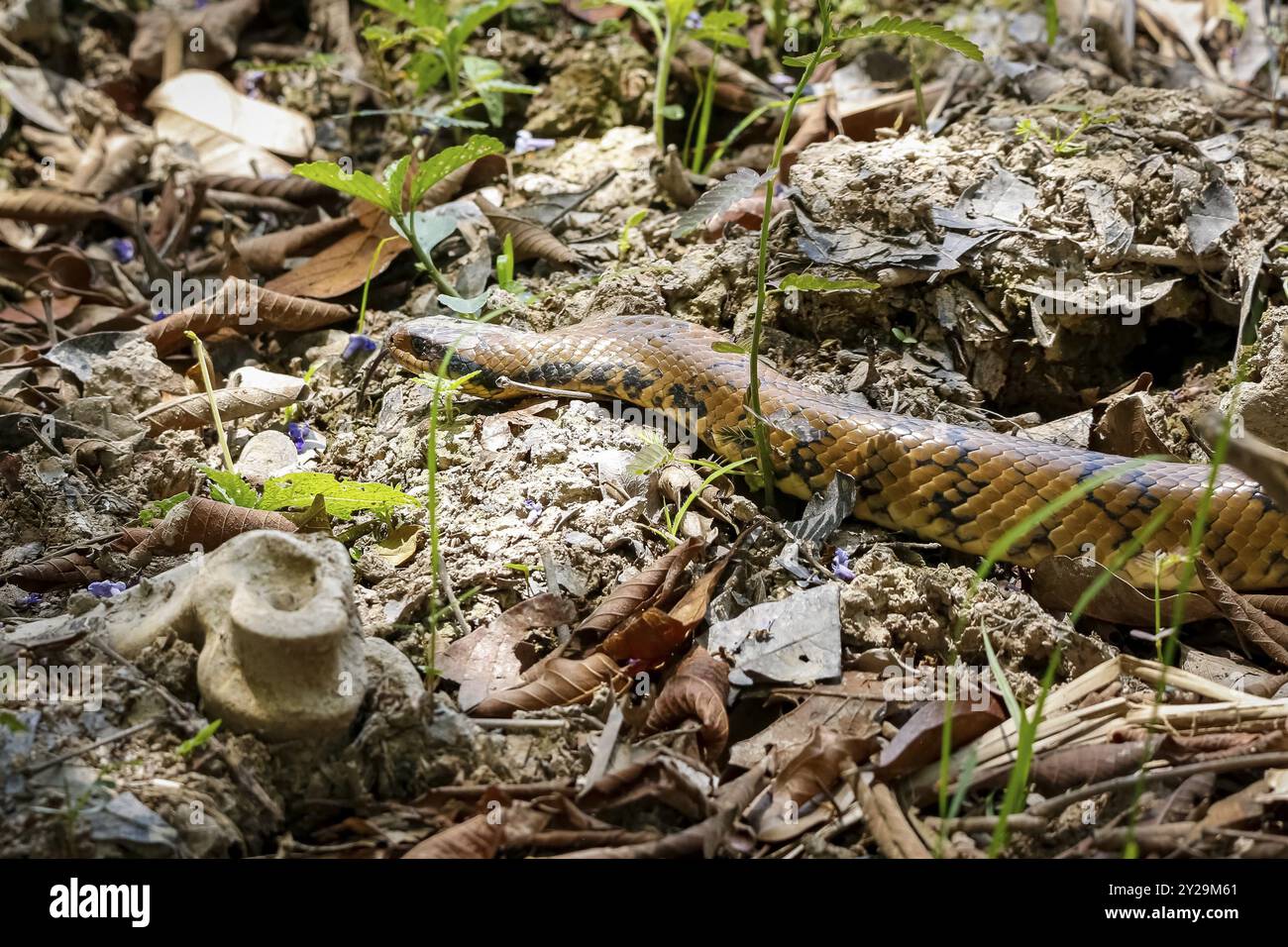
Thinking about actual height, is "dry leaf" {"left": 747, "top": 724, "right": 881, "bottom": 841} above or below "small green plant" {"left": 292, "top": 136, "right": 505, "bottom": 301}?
below

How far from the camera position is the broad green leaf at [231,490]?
14.6 feet

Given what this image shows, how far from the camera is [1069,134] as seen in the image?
19.6ft

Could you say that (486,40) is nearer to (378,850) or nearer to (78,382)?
(78,382)

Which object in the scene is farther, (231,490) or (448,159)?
(448,159)

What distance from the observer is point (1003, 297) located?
5.41 metres

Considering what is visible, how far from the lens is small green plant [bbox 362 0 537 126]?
6.52 m

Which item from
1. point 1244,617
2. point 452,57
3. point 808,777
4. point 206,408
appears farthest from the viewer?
point 452,57

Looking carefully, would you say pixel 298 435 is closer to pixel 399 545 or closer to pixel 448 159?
pixel 399 545

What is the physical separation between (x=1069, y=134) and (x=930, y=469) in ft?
7.90

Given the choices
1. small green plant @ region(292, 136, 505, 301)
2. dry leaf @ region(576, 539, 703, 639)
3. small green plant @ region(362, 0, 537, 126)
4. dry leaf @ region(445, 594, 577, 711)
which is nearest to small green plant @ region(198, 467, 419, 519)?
dry leaf @ region(445, 594, 577, 711)

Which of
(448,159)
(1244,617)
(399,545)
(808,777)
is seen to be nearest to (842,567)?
(808,777)

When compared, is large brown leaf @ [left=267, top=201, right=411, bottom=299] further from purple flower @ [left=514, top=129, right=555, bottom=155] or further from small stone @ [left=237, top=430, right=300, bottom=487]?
small stone @ [left=237, top=430, right=300, bottom=487]

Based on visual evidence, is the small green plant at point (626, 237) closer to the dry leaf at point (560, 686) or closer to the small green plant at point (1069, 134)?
the small green plant at point (1069, 134)

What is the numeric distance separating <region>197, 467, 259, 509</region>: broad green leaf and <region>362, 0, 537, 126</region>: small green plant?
9.38 ft
